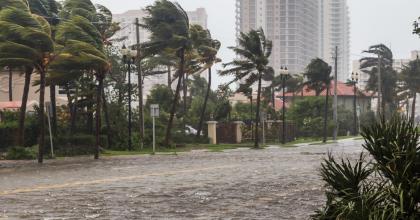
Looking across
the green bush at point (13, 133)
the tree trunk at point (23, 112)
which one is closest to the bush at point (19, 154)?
the tree trunk at point (23, 112)

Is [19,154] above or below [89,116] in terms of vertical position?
below

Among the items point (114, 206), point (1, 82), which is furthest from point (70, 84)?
point (114, 206)

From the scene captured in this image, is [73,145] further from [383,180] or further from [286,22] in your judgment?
[286,22]

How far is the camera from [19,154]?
28.8 metres

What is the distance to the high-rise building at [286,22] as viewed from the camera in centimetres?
12144

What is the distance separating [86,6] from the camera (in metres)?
34.4

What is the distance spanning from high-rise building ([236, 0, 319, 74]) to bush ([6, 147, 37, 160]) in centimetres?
9299

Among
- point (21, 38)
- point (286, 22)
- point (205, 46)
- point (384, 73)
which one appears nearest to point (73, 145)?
point (21, 38)

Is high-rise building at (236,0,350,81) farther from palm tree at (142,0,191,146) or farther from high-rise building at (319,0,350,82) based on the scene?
palm tree at (142,0,191,146)

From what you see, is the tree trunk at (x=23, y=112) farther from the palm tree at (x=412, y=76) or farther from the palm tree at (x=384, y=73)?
the palm tree at (x=412, y=76)

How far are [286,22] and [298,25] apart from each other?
2892mm

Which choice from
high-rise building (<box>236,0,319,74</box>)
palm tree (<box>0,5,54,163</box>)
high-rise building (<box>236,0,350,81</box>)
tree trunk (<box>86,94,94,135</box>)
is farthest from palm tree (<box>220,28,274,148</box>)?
high-rise building (<box>236,0,319,74</box>)

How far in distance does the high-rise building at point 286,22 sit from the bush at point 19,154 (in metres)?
93.0

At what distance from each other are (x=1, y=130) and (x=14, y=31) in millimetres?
10797
